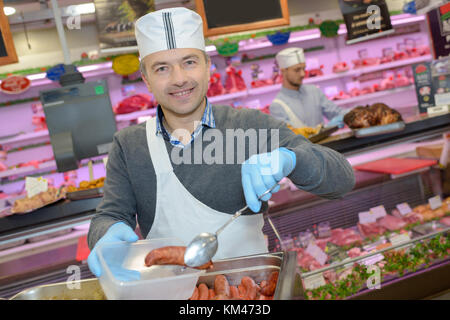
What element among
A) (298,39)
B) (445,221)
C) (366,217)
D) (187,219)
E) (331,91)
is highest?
(298,39)

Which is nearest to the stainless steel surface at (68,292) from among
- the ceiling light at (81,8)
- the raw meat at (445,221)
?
the raw meat at (445,221)

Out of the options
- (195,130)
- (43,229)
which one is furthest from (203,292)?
(43,229)

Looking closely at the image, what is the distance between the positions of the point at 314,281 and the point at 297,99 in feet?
11.0

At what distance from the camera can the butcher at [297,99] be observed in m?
5.09

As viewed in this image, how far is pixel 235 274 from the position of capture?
146 cm

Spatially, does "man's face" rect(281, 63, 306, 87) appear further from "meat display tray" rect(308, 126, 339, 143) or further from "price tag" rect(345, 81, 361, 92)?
"price tag" rect(345, 81, 361, 92)

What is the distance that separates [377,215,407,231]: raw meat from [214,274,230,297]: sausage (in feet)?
6.59

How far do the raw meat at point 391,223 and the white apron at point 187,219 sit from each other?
1.52 meters

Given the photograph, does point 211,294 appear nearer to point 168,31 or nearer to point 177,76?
point 177,76

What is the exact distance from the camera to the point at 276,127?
193 cm

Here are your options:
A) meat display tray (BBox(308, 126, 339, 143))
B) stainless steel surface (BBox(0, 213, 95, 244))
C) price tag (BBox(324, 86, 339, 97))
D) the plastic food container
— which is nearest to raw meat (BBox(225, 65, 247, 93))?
price tag (BBox(324, 86, 339, 97))

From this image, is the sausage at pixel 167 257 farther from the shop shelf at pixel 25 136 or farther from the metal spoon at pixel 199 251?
the shop shelf at pixel 25 136

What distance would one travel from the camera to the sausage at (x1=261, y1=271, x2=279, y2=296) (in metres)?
1.36
